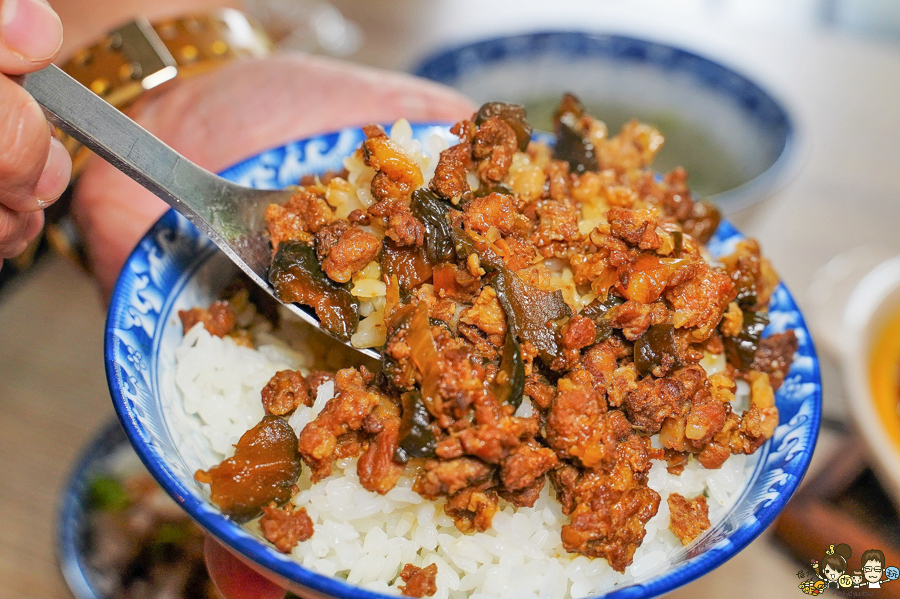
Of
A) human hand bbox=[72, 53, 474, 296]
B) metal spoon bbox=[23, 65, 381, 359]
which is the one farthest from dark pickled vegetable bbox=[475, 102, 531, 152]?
human hand bbox=[72, 53, 474, 296]

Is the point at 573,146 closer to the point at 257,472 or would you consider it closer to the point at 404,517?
the point at 404,517

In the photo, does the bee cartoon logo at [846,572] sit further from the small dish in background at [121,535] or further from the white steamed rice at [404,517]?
the small dish in background at [121,535]

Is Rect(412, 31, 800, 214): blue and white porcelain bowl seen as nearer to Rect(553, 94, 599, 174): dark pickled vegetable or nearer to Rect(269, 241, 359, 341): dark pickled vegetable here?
Rect(553, 94, 599, 174): dark pickled vegetable

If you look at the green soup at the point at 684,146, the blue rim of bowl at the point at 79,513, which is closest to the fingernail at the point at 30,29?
the blue rim of bowl at the point at 79,513

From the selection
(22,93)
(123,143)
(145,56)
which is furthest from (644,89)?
(22,93)

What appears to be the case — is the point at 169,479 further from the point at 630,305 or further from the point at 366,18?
the point at 366,18

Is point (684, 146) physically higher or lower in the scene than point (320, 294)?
lower
